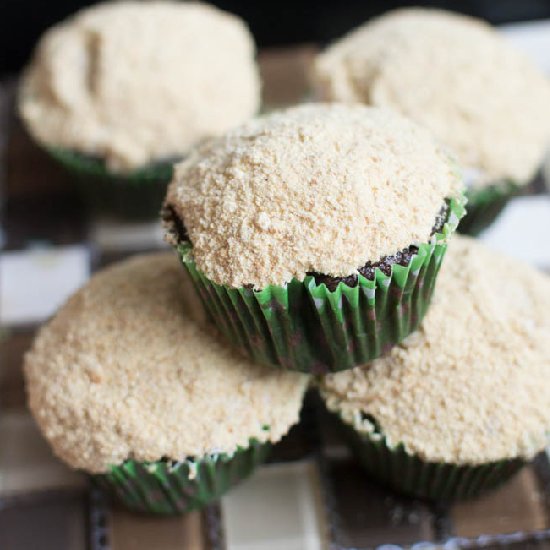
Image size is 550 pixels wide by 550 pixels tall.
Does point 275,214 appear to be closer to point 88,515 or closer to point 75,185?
point 88,515

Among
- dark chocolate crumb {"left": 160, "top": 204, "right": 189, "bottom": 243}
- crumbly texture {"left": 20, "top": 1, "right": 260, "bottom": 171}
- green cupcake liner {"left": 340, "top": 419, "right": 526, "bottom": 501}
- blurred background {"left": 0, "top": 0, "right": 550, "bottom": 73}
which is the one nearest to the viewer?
dark chocolate crumb {"left": 160, "top": 204, "right": 189, "bottom": 243}

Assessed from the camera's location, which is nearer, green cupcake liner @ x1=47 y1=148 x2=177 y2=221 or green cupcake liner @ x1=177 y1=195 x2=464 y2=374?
green cupcake liner @ x1=177 y1=195 x2=464 y2=374

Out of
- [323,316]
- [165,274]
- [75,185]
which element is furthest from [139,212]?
[323,316]

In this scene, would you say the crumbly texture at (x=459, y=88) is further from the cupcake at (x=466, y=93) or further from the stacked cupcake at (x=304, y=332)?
the stacked cupcake at (x=304, y=332)

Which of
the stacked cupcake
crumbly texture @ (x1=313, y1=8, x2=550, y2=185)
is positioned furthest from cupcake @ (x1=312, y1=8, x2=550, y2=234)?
the stacked cupcake

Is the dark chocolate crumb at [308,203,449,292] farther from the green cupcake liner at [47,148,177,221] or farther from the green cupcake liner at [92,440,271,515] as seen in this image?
the green cupcake liner at [47,148,177,221]

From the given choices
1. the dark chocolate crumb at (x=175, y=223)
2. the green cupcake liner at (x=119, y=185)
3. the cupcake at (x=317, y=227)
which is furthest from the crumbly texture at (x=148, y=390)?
the green cupcake liner at (x=119, y=185)

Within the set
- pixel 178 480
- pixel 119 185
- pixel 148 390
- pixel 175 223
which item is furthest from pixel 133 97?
pixel 178 480
